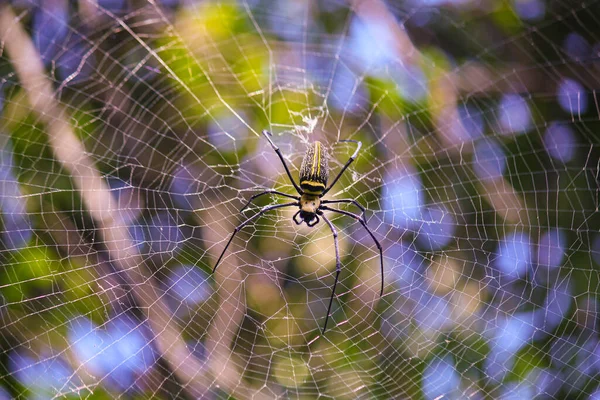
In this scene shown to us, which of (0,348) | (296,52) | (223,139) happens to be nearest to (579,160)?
(296,52)

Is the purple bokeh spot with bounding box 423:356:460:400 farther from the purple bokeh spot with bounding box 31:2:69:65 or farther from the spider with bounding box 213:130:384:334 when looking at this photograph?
the purple bokeh spot with bounding box 31:2:69:65

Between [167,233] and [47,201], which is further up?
[47,201]

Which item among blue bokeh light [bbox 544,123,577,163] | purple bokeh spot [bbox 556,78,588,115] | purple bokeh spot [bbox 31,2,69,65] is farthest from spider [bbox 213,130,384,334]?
purple bokeh spot [bbox 31,2,69,65]

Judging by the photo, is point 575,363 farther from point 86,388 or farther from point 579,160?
point 86,388

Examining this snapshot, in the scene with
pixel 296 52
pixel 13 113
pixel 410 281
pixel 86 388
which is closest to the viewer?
pixel 86 388

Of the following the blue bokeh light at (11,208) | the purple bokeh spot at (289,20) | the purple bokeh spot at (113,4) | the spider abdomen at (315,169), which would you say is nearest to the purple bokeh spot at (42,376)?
the blue bokeh light at (11,208)

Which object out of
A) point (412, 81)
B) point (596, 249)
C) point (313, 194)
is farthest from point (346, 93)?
point (596, 249)

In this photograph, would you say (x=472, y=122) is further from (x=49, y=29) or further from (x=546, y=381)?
(x=49, y=29)
